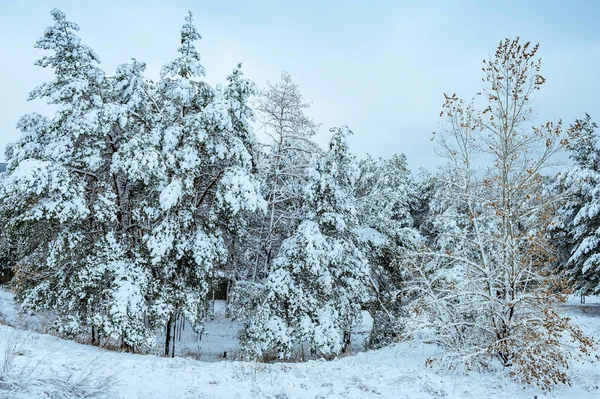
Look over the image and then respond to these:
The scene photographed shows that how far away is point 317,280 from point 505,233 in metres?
5.76

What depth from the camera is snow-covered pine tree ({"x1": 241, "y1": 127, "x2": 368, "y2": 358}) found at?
11.2 meters

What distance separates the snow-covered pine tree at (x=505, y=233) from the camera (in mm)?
7516

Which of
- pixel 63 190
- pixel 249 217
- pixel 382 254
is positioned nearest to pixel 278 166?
pixel 249 217

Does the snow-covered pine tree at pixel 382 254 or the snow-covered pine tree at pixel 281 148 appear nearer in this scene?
the snow-covered pine tree at pixel 281 148

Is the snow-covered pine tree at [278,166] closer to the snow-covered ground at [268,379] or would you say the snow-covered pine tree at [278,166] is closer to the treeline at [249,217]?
the treeline at [249,217]

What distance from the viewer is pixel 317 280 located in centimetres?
1188

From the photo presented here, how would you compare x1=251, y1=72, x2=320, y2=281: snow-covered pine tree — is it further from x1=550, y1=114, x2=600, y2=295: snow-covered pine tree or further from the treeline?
x1=550, y1=114, x2=600, y2=295: snow-covered pine tree

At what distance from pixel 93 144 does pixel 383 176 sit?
692 inches

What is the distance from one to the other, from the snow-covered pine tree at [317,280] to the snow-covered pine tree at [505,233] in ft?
11.1

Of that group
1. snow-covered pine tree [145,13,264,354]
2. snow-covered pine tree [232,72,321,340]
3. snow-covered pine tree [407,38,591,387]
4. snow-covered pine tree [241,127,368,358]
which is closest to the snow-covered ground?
snow-covered pine tree [407,38,591,387]

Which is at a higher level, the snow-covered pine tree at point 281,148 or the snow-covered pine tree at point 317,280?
the snow-covered pine tree at point 281,148

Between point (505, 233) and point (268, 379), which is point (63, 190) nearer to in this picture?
point (268, 379)

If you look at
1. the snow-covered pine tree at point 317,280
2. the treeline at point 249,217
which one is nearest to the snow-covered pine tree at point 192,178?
the treeline at point 249,217

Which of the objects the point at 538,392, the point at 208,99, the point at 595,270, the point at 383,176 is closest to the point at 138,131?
the point at 208,99
